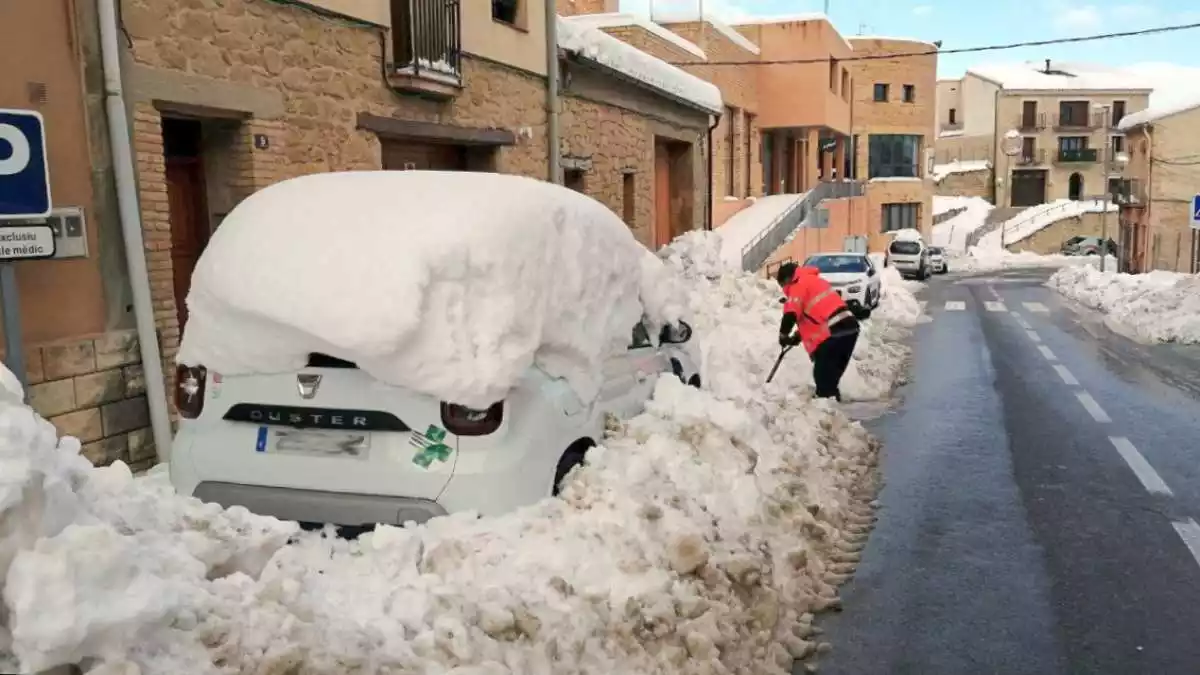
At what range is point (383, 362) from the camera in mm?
4359

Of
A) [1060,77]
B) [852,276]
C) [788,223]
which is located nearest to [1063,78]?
[1060,77]

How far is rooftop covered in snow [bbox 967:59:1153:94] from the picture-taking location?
71.6 meters

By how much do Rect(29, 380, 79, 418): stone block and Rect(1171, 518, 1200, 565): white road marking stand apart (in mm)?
6887

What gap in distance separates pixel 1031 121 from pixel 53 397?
247ft

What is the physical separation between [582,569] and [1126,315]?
1931 cm

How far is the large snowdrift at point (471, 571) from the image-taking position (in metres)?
2.66

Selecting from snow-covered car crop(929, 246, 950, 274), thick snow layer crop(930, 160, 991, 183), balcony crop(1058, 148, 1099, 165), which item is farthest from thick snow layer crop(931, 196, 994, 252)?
snow-covered car crop(929, 246, 950, 274)

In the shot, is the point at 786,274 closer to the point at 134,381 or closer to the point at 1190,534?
the point at 1190,534

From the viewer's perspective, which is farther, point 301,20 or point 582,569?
point 301,20

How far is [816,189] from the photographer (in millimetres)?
34781

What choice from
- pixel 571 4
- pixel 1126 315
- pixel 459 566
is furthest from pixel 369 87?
pixel 571 4

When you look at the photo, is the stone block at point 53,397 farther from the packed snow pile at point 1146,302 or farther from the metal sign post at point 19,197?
the packed snow pile at point 1146,302

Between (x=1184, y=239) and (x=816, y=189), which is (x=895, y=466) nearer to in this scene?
(x=816, y=189)

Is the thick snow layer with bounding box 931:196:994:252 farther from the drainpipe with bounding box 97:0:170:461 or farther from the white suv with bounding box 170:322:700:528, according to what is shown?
the white suv with bounding box 170:322:700:528
